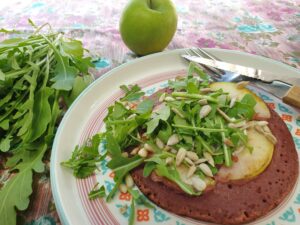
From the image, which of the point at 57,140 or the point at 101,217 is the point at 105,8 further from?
the point at 101,217

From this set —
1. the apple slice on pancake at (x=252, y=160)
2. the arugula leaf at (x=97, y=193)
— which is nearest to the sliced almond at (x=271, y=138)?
the apple slice on pancake at (x=252, y=160)

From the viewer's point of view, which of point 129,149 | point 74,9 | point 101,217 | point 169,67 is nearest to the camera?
point 101,217

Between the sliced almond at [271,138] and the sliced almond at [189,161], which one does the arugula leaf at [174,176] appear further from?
the sliced almond at [271,138]

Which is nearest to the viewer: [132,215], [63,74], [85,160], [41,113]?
[132,215]

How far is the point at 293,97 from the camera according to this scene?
33.7 inches

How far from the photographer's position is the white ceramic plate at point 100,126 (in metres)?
0.65

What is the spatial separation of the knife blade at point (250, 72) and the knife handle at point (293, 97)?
45 mm

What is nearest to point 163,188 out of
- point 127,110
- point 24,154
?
point 127,110

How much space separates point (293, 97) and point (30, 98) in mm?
754

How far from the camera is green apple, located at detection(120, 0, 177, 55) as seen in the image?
110 centimetres

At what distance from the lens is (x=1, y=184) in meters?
0.77

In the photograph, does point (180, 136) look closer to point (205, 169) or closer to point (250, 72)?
point (205, 169)

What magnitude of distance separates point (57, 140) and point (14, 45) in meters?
0.41

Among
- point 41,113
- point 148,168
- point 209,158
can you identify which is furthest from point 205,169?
point 41,113
